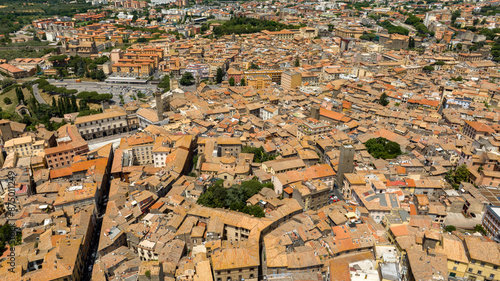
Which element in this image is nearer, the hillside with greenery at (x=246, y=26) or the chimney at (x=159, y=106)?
the chimney at (x=159, y=106)

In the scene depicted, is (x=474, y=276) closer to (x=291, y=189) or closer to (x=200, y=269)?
(x=291, y=189)

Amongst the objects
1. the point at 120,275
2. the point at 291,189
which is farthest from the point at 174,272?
the point at 291,189

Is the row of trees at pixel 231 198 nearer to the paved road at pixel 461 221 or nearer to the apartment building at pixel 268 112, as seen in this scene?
the paved road at pixel 461 221

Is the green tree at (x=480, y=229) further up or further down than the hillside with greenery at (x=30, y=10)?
further down

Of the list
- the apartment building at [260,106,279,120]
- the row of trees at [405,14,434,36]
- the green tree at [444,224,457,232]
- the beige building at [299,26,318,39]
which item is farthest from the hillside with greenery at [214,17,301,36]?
the green tree at [444,224,457,232]

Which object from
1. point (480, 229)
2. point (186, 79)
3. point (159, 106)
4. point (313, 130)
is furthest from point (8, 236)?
point (186, 79)

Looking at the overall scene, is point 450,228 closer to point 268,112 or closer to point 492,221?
point 492,221

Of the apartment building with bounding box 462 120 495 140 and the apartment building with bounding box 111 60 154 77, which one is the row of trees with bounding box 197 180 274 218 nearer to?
the apartment building with bounding box 462 120 495 140

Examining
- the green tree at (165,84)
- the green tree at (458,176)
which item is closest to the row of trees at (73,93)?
the green tree at (165,84)
